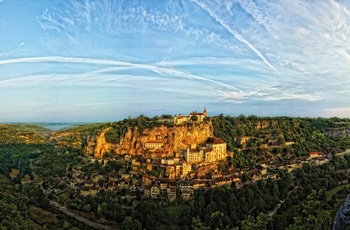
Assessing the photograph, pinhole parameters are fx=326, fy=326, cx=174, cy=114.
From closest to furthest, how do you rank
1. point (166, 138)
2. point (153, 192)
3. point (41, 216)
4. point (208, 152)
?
point (41, 216)
point (153, 192)
point (208, 152)
point (166, 138)

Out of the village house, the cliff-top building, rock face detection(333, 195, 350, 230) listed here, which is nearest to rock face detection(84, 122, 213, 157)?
the cliff-top building

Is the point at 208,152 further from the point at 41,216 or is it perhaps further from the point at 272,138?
the point at 41,216

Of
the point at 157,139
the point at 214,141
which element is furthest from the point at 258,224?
the point at 157,139

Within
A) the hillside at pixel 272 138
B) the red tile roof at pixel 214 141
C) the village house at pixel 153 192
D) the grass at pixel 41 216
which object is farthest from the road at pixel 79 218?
the hillside at pixel 272 138

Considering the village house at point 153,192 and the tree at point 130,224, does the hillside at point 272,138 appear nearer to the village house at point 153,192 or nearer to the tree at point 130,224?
the village house at point 153,192

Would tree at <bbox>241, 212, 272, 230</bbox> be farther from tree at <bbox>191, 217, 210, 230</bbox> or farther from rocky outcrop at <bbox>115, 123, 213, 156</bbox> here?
rocky outcrop at <bbox>115, 123, 213, 156</bbox>

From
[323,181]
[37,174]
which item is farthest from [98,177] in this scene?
[323,181]
